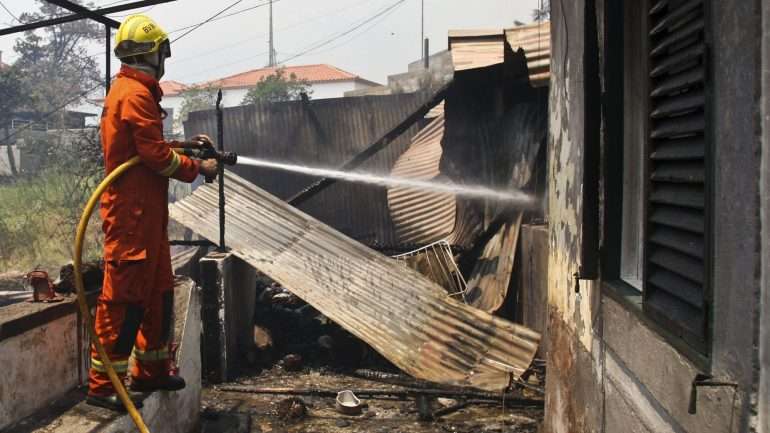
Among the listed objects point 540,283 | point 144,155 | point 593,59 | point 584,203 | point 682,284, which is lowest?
point 540,283

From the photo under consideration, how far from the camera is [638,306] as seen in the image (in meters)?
2.53

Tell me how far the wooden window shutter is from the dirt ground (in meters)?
3.22

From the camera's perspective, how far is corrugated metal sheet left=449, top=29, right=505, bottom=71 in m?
7.81

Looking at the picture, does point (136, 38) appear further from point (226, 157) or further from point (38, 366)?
point (38, 366)

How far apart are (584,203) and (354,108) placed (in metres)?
12.7

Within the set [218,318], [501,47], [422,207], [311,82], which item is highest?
[311,82]

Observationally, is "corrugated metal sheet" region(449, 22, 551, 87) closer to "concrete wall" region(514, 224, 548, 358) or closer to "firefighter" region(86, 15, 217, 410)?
"concrete wall" region(514, 224, 548, 358)

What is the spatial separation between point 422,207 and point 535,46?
508cm

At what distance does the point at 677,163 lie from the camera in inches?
86.4

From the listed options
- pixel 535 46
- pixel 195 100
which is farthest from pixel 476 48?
pixel 195 100

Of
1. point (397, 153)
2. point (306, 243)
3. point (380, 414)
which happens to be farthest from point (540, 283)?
point (397, 153)

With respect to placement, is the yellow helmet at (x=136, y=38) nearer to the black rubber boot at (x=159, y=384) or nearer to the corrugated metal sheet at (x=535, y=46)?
the black rubber boot at (x=159, y=384)

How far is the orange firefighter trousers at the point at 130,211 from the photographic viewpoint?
359cm

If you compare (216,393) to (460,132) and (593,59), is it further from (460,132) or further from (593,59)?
(460,132)
